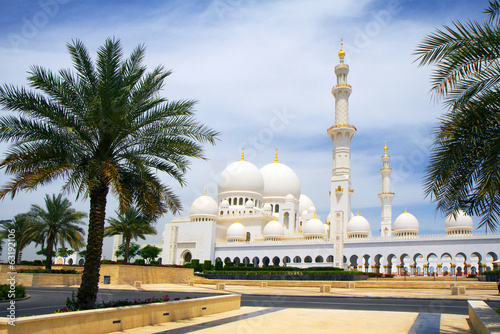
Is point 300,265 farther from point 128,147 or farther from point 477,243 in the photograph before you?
point 128,147

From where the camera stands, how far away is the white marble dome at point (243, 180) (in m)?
52.7

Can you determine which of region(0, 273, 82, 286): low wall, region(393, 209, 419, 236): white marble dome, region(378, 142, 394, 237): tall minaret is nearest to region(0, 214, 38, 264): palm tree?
region(0, 273, 82, 286): low wall

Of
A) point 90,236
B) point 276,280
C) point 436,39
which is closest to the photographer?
point 436,39

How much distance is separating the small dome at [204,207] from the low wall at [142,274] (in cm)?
1909

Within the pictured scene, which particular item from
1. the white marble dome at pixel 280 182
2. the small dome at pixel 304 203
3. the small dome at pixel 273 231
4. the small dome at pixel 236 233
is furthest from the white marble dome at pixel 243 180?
the small dome at pixel 304 203

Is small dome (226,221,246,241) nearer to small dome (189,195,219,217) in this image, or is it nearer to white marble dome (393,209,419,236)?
small dome (189,195,219,217)

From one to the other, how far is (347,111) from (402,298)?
31482 millimetres

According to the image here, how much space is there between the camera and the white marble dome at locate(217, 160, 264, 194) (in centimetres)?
5269

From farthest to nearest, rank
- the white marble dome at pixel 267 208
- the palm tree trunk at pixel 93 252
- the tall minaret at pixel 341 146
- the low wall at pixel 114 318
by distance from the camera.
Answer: the white marble dome at pixel 267 208 < the tall minaret at pixel 341 146 < the palm tree trunk at pixel 93 252 < the low wall at pixel 114 318

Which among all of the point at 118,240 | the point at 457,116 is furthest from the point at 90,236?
the point at 118,240

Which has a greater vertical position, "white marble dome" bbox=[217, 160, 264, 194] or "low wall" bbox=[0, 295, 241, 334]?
"white marble dome" bbox=[217, 160, 264, 194]

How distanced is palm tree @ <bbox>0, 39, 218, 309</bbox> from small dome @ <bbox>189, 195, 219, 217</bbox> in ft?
131

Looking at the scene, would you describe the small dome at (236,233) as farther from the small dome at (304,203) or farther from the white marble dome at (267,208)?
the small dome at (304,203)

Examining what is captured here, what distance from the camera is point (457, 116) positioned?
797 centimetres
